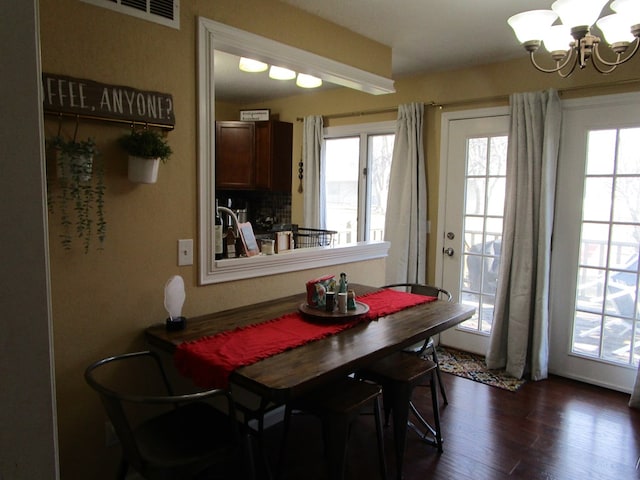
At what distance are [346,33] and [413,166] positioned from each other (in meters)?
1.45

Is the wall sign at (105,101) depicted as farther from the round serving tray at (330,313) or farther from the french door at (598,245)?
the french door at (598,245)

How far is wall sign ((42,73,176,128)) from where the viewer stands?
1.65 meters

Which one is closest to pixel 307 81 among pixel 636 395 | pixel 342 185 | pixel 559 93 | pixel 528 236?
pixel 342 185

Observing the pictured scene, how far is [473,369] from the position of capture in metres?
3.60

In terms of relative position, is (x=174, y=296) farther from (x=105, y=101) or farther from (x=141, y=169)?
(x=105, y=101)

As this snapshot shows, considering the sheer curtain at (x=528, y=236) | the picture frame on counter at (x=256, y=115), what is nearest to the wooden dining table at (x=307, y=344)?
the sheer curtain at (x=528, y=236)

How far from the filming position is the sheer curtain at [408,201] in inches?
157

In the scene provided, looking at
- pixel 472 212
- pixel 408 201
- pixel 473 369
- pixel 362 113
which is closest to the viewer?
pixel 473 369

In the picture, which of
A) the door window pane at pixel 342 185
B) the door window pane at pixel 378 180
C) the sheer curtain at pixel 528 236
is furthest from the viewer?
the door window pane at pixel 342 185

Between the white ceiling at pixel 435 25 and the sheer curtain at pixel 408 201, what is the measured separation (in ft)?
1.77

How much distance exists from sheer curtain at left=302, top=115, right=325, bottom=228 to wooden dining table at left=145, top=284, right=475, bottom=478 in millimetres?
2221

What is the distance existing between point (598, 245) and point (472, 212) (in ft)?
3.22

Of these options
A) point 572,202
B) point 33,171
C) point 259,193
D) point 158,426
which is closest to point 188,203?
point 158,426

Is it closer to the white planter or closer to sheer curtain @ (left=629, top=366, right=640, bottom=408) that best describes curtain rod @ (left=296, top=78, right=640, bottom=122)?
sheer curtain @ (left=629, top=366, right=640, bottom=408)
